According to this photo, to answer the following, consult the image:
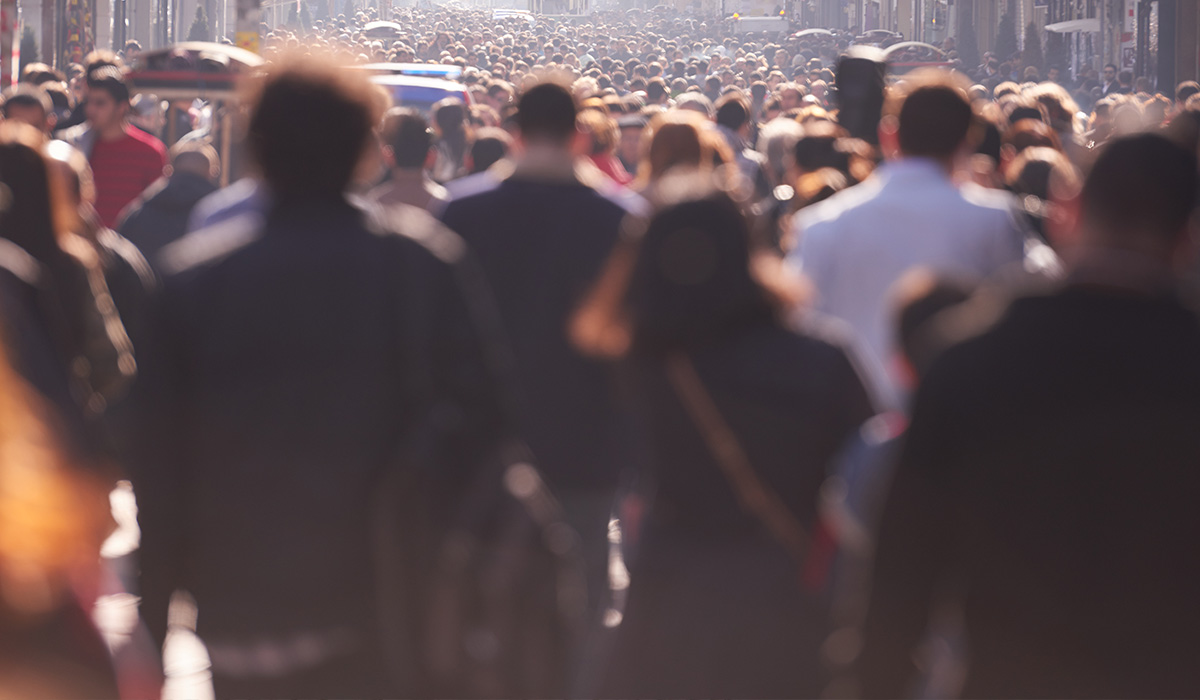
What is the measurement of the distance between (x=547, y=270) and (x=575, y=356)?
251mm

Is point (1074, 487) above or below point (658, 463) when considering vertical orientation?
above

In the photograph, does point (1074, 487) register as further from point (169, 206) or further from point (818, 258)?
point (169, 206)

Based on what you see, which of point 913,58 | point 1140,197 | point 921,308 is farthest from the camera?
point 913,58

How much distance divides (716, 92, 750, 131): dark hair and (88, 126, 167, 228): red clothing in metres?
3.75

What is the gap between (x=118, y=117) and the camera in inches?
348

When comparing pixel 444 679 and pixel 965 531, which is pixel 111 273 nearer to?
pixel 444 679

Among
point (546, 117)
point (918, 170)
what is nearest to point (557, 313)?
point (546, 117)

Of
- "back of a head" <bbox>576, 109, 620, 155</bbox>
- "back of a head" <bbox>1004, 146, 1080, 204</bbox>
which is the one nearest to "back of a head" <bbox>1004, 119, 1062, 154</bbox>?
"back of a head" <bbox>1004, 146, 1080, 204</bbox>

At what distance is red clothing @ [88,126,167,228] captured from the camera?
870cm

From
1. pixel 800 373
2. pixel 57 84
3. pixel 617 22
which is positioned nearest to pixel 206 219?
pixel 800 373

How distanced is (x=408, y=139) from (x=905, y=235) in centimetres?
266

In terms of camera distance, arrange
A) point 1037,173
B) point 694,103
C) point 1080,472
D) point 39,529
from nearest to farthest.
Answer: point 39,529, point 1080,472, point 1037,173, point 694,103

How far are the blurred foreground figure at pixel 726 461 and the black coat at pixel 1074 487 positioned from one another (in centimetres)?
57

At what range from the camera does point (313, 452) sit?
9.36 ft
